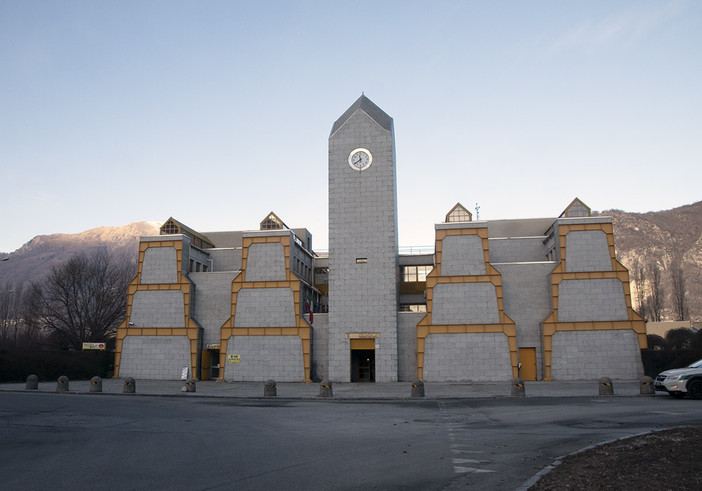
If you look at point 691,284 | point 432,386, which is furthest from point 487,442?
point 691,284

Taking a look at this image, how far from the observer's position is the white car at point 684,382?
20.3 metres

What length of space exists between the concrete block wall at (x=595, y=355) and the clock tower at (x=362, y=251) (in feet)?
38.7

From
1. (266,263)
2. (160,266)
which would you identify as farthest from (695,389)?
(160,266)

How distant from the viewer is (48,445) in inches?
472

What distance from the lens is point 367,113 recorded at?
1660 inches

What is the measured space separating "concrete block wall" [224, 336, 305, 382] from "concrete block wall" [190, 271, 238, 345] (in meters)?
3.16

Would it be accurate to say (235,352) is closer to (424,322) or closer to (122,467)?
(424,322)

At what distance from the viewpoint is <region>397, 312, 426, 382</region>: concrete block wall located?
3953cm

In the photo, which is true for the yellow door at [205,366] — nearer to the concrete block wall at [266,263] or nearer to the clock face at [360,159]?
the concrete block wall at [266,263]

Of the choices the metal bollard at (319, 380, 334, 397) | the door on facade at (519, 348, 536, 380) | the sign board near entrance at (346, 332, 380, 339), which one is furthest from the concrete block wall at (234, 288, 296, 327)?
the door on facade at (519, 348, 536, 380)

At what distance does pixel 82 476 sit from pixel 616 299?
1489 inches

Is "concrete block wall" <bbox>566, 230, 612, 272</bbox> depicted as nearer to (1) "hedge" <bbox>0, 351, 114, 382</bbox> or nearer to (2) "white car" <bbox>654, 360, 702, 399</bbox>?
(2) "white car" <bbox>654, 360, 702, 399</bbox>

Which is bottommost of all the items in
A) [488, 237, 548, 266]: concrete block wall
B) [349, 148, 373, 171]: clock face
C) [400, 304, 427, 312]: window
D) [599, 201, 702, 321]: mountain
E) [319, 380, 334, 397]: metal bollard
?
[319, 380, 334, 397]: metal bollard

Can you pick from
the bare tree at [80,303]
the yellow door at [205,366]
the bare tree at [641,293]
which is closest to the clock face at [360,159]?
the yellow door at [205,366]
